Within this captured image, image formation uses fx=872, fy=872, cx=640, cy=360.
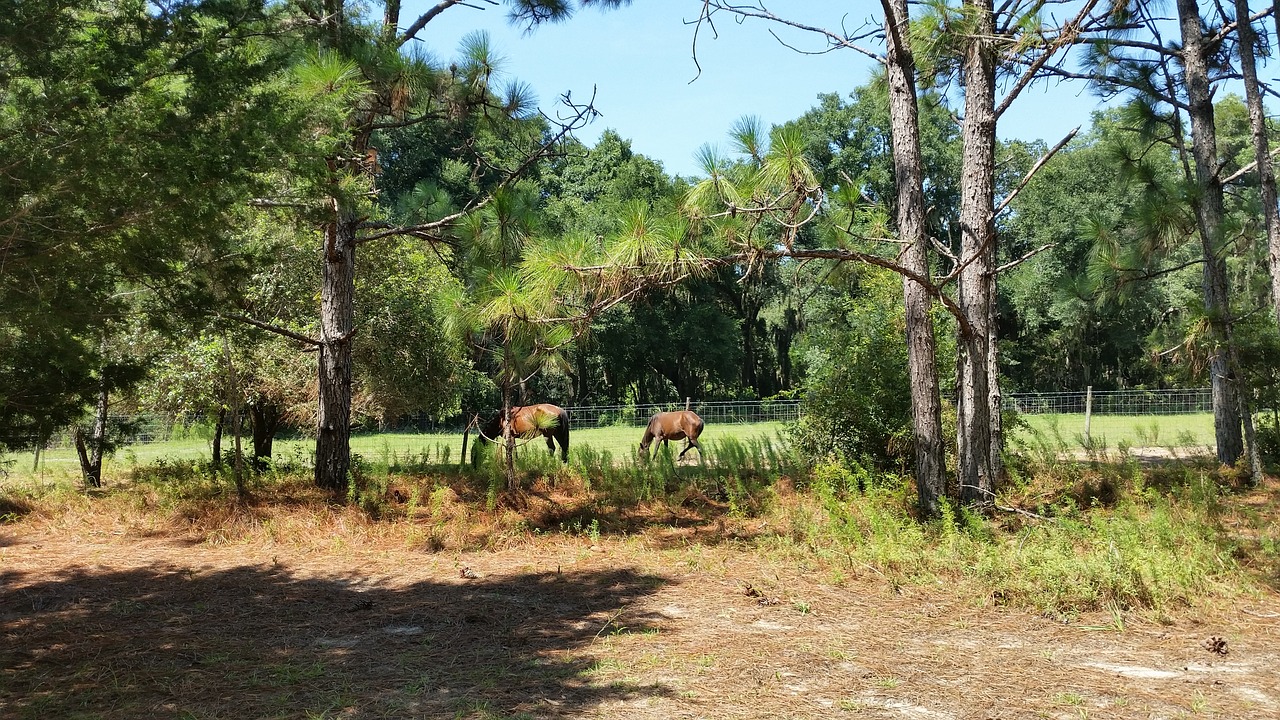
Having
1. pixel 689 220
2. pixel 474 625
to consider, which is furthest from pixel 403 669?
pixel 689 220

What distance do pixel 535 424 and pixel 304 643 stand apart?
725 cm

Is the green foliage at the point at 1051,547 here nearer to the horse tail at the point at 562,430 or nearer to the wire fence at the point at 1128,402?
the horse tail at the point at 562,430

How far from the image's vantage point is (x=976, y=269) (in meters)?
8.76

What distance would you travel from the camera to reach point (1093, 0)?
23.9 ft

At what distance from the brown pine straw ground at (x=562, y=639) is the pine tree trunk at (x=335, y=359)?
156cm

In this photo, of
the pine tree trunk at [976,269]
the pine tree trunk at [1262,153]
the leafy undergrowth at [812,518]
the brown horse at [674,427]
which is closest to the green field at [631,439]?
the brown horse at [674,427]

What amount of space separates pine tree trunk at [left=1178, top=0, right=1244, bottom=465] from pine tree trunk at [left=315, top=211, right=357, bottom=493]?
1016cm

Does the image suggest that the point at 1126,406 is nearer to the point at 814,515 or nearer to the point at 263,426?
the point at 814,515

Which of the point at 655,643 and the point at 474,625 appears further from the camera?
the point at 474,625

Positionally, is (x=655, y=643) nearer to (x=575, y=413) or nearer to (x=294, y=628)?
(x=294, y=628)

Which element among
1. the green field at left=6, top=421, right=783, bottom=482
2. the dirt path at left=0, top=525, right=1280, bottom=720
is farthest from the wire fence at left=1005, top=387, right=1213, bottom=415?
the dirt path at left=0, top=525, right=1280, bottom=720

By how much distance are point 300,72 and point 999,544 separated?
281 inches

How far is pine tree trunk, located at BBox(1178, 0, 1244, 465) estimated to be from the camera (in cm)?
1076

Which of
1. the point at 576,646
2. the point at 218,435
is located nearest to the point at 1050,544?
the point at 576,646
